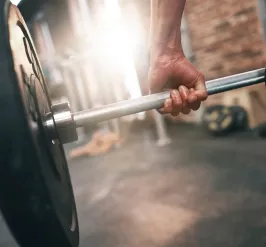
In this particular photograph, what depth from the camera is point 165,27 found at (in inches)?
31.3

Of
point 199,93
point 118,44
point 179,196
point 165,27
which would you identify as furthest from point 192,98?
point 118,44

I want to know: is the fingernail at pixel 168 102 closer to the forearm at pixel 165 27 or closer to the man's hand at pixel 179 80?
the man's hand at pixel 179 80

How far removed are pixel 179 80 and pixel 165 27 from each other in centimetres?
14

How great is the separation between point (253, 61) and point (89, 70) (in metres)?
1.83

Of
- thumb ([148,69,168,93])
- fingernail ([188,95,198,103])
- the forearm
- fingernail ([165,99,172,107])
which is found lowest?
fingernail ([188,95,198,103])

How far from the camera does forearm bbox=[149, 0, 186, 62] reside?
2.54 ft

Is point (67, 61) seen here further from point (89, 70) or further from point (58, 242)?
point (58, 242)

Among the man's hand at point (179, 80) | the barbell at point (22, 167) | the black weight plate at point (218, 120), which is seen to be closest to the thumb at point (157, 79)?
the man's hand at point (179, 80)

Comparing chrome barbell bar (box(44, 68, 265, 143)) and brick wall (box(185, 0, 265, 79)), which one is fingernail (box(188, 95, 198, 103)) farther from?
brick wall (box(185, 0, 265, 79))

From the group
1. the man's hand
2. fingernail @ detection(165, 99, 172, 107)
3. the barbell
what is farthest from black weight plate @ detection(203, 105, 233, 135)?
the barbell

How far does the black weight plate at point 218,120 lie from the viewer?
2.51m

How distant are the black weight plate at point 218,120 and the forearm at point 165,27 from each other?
1774 mm

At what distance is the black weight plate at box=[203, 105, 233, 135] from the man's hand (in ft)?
5.68

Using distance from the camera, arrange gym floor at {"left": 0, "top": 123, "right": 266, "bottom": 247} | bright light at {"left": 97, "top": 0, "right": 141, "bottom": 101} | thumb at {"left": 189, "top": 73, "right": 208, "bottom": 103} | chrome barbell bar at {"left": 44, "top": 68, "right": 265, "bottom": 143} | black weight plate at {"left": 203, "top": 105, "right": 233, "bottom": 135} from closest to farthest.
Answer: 1. chrome barbell bar at {"left": 44, "top": 68, "right": 265, "bottom": 143}
2. thumb at {"left": 189, "top": 73, "right": 208, "bottom": 103}
3. gym floor at {"left": 0, "top": 123, "right": 266, "bottom": 247}
4. black weight plate at {"left": 203, "top": 105, "right": 233, "bottom": 135}
5. bright light at {"left": 97, "top": 0, "right": 141, "bottom": 101}
